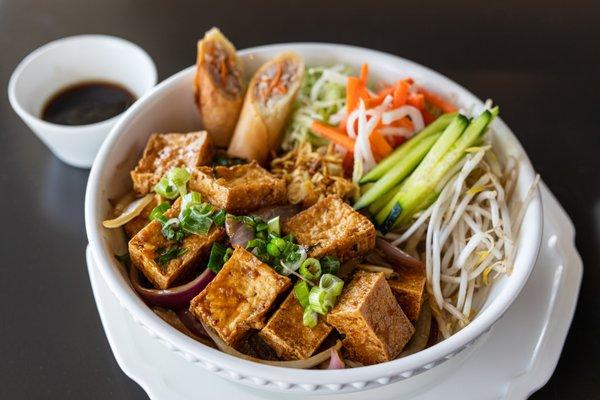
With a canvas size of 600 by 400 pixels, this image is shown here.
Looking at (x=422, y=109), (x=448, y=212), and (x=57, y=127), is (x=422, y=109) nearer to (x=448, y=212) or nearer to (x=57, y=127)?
(x=448, y=212)

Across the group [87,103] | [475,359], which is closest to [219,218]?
[475,359]

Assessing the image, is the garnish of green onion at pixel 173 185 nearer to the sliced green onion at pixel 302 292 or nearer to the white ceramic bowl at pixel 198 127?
the white ceramic bowl at pixel 198 127

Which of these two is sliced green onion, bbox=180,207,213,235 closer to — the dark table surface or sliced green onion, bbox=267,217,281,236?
sliced green onion, bbox=267,217,281,236

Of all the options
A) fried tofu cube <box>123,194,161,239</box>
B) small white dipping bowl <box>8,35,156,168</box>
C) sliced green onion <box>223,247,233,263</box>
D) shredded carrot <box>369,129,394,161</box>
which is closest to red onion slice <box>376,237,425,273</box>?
shredded carrot <box>369,129,394,161</box>

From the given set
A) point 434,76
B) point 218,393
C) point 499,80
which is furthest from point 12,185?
point 499,80

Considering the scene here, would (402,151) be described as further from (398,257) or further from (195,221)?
(195,221)
